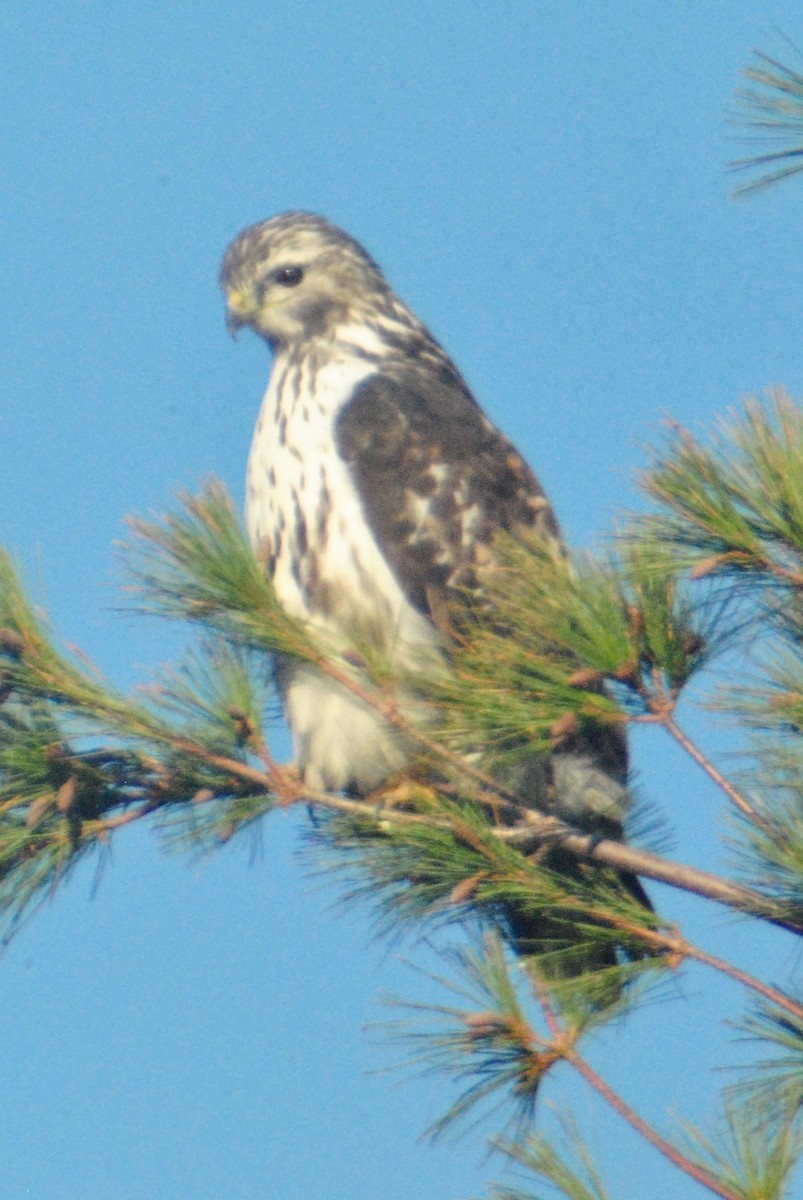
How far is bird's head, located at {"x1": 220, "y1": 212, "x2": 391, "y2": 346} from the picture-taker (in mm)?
4738

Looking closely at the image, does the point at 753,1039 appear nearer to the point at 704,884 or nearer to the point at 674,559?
the point at 704,884

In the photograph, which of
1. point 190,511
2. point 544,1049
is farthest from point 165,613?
point 544,1049

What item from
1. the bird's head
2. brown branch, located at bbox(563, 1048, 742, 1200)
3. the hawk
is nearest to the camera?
brown branch, located at bbox(563, 1048, 742, 1200)

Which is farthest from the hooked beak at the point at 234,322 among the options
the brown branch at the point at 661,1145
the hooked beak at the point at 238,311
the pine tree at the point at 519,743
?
the brown branch at the point at 661,1145

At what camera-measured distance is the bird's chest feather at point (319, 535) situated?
4.01m

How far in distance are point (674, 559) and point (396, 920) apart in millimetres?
925

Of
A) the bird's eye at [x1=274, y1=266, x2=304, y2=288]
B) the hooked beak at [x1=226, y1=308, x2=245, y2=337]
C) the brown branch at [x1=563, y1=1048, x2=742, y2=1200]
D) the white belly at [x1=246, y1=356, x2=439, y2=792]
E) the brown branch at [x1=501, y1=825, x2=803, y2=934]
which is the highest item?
the bird's eye at [x1=274, y1=266, x2=304, y2=288]

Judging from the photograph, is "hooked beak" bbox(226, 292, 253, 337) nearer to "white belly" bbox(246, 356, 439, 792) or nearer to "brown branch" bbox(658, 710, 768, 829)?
"white belly" bbox(246, 356, 439, 792)

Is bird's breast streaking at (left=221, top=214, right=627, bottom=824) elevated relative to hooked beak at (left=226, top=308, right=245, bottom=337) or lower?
lower

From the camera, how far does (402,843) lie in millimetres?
3016

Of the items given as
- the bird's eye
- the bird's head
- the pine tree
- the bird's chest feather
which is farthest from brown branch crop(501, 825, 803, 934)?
the bird's eye

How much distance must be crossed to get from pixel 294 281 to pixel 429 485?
98cm

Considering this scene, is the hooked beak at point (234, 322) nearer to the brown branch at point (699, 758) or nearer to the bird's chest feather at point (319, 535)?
the bird's chest feather at point (319, 535)

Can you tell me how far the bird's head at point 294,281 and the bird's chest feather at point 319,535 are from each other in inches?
22.0
